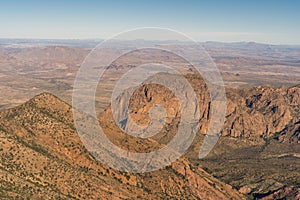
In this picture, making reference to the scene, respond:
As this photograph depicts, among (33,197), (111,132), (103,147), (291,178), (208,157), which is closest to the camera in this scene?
(33,197)

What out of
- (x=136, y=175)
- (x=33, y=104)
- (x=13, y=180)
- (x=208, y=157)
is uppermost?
(x=33, y=104)

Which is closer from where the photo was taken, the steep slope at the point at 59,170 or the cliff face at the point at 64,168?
the steep slope at the point at 59,170

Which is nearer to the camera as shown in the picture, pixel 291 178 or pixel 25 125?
pixel 25 125

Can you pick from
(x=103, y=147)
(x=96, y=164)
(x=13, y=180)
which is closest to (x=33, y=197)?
(x=13, y=180)

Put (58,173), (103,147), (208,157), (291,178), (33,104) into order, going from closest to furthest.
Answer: (58,173) < (103,147) < (33,104) < (291,178) < (208,157)

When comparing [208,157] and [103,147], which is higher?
[103,147]

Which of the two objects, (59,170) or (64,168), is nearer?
(59,170)

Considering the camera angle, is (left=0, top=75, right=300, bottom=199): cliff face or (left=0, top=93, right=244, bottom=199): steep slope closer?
(left=0, top=93, right=244, bottom=199): steep slope

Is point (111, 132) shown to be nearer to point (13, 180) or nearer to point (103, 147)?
point (103, 147)
